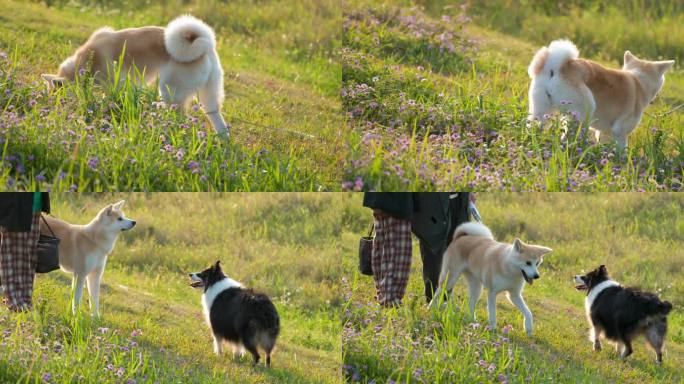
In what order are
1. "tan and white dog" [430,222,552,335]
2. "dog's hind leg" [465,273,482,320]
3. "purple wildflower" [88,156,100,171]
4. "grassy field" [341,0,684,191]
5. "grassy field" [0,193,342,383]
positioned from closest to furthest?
"purple wildflower" [88,156,100,171], "grassy field" [0,193,342,383], "grassy field" [341,0,684,191], "tan and white dog" [430,222,552,335], "dog's hind leg" [465,273,482,320]

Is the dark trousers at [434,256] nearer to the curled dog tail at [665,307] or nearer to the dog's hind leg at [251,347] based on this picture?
the dog's hind leg at [251,347]

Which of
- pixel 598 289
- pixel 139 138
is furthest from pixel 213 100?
pixel 598 289

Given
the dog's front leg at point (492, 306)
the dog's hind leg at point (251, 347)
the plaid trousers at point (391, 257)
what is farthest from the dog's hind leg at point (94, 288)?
the dog's front leg at point (492, 306)

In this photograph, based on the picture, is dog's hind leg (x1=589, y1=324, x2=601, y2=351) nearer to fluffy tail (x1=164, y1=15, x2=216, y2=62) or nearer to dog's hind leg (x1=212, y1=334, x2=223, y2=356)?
dog's hind leg (x1=212, y1=334, x2=223, y2=356)

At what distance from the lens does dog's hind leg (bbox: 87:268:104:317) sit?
25.9ft

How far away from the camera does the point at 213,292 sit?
776cm

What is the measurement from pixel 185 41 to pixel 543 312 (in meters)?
3.90

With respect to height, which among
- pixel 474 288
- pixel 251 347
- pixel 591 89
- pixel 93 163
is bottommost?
pixel 251 347

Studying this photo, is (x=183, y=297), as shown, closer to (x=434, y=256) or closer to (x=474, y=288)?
(x=434, y=256)

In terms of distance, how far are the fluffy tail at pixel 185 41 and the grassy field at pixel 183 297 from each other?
168 centimetres

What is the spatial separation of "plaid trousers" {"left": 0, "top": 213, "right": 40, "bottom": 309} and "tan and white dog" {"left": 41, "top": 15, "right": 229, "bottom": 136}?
141 cm

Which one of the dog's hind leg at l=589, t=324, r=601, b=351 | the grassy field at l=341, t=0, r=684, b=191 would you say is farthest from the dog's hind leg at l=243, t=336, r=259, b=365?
the dog's hind leg at l=589, t=324, r=601, b=351

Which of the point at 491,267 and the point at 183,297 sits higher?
the point at 491,267

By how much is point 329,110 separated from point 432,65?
3.97 ft
